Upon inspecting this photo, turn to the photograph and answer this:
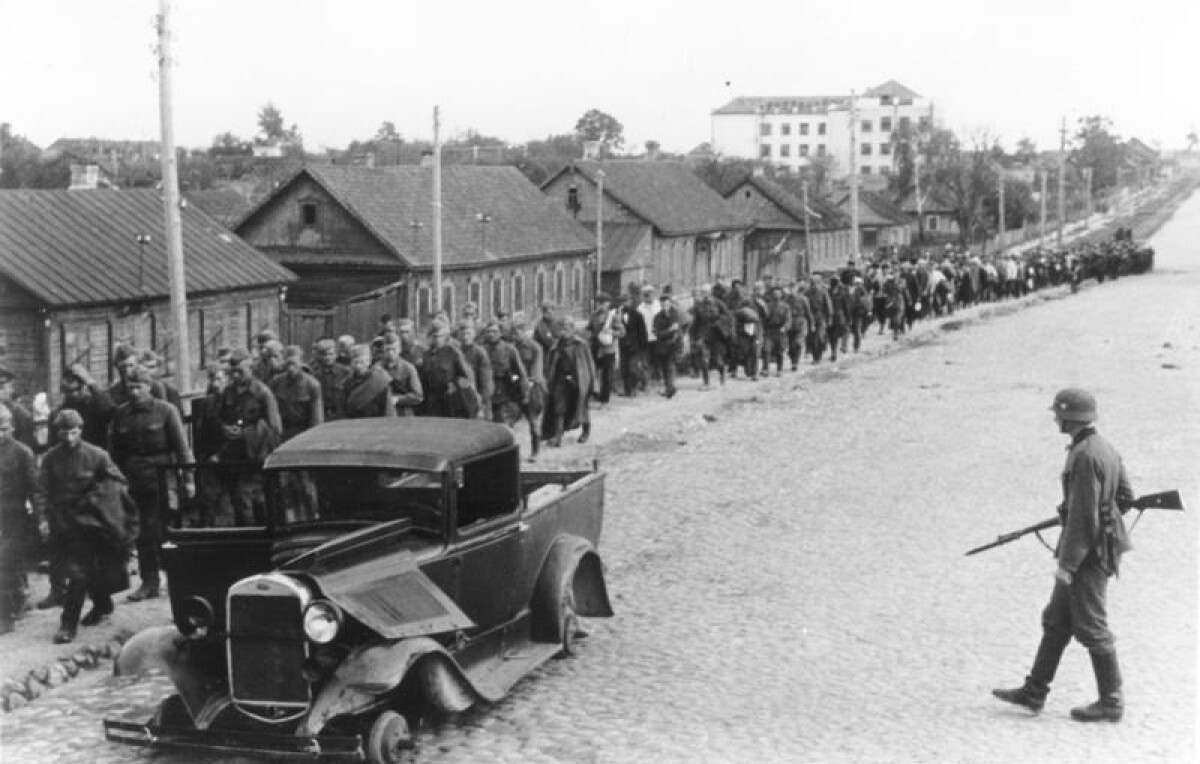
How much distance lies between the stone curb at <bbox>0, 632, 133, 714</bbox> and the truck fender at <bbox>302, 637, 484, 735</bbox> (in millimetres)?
2609

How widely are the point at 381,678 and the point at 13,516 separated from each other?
4.09 metres

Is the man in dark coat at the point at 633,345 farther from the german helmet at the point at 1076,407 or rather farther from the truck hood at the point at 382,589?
the truck hood at the point at 382,589

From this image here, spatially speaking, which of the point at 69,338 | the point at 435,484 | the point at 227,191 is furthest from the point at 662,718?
the point at 227,191

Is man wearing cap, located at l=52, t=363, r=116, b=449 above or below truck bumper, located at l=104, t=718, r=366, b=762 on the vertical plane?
above

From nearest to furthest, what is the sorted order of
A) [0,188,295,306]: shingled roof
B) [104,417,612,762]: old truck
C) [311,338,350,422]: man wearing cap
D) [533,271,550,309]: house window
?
1. [104,417,612,762]: old truck
2. [311,338,350,422]: man wearing cap
3. [0,188,295,306]: shingled roof
4. [533,271,550,309]: house window

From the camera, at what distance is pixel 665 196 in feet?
221

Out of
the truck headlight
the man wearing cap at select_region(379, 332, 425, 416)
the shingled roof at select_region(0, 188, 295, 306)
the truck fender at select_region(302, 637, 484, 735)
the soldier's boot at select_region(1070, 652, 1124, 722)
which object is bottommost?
the soldier's boot at select_region(1070, 652, 1124, 722)

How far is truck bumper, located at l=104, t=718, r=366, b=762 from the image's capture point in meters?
7.16

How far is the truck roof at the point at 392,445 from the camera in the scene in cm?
830

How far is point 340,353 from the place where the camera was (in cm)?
1438

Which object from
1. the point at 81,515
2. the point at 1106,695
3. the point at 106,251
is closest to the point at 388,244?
the point at 106,251

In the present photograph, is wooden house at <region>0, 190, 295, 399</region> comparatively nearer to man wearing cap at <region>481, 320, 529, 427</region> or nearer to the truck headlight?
man wearing cap at <region>481, 320, 529, 427</region>

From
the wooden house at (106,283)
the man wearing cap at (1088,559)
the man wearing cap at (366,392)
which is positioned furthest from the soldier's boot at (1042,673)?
the wooden house at (106,283)

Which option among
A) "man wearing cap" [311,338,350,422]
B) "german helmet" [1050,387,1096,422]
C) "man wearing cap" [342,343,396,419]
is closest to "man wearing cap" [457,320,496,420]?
"man wearing cap" [311,338,350,422]
